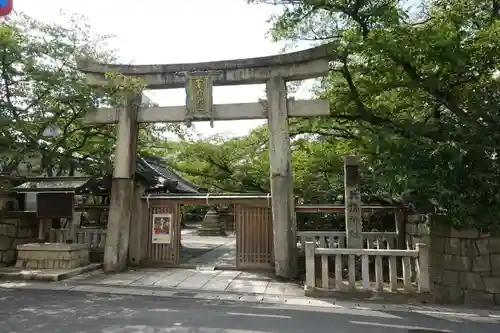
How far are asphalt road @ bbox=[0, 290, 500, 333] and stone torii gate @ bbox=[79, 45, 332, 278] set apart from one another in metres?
3.61

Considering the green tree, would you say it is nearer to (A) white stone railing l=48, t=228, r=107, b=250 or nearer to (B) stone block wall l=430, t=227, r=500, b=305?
(B) stone block wall l=430, t=227, r=500, b=305

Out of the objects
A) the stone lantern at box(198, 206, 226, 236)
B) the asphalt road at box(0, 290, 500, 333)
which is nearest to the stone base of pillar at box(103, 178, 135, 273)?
the asphalt road at box(0, 290, 500, 333)

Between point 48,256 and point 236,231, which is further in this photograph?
point 236,231

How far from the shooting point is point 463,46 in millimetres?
8531

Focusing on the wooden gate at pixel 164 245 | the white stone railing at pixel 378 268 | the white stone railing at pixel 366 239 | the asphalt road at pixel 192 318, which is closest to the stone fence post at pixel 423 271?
the white stone railing at pixel 378 268

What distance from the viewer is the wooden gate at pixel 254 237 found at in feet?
39.2

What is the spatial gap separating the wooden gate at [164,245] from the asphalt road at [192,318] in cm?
440

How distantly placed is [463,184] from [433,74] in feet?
9.18

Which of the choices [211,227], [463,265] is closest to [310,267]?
[463,265]

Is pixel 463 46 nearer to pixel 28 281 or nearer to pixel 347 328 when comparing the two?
pixel 347 328

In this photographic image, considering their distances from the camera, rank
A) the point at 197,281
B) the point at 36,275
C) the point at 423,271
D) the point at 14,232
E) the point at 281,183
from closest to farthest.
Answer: the point at 423,271 < the point at 36,275 < the point at 197,281 < the point at 281,183 < the point at 14,232

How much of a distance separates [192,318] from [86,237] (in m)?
7.97

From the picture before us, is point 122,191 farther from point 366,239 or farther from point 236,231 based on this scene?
point 366,239

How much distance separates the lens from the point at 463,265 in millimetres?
7766
